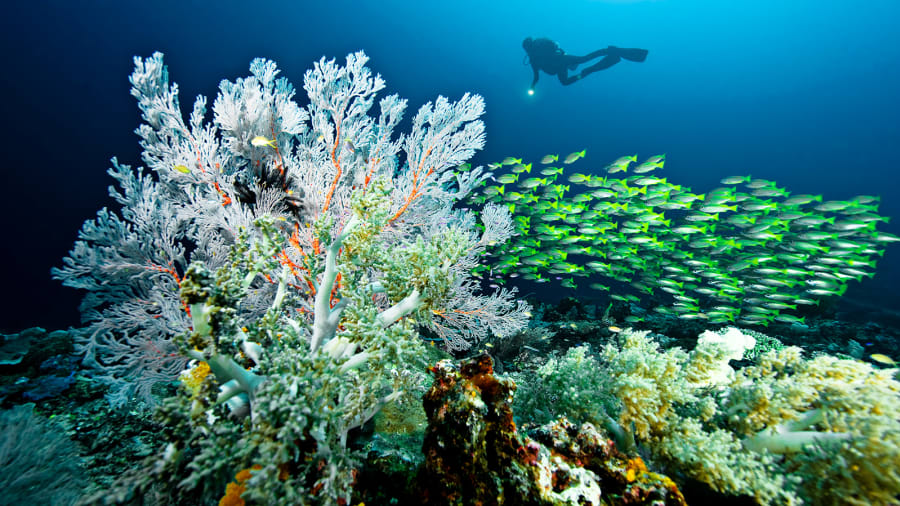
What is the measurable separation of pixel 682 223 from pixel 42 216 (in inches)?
1265

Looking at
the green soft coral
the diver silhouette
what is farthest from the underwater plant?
the diver silhouette


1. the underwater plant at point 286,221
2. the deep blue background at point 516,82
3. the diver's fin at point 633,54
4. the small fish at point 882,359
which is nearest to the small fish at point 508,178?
the underwater plant at point 286,221

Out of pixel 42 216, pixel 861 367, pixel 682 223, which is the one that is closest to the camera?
pixel 861 367

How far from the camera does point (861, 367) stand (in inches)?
90.1

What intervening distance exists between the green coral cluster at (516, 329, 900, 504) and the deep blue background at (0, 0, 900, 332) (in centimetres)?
2473

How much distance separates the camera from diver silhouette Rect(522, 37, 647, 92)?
21.1 metres

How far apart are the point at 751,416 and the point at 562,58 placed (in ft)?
83.3

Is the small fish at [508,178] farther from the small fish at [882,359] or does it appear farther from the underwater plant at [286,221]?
the small fish at [882,359]

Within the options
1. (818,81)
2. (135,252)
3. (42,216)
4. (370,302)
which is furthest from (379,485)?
(818,81)

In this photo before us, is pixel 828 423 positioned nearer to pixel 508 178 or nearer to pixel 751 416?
pixel 751 416

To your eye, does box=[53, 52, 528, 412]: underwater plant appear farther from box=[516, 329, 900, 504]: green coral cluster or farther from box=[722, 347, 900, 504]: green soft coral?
box=[722, 347, 900, 504]: green soft coral

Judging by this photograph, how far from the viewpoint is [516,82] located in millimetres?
63969

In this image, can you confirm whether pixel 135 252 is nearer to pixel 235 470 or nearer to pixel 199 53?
pixel 235 470

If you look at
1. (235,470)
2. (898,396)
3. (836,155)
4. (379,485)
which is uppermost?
(235,470)
